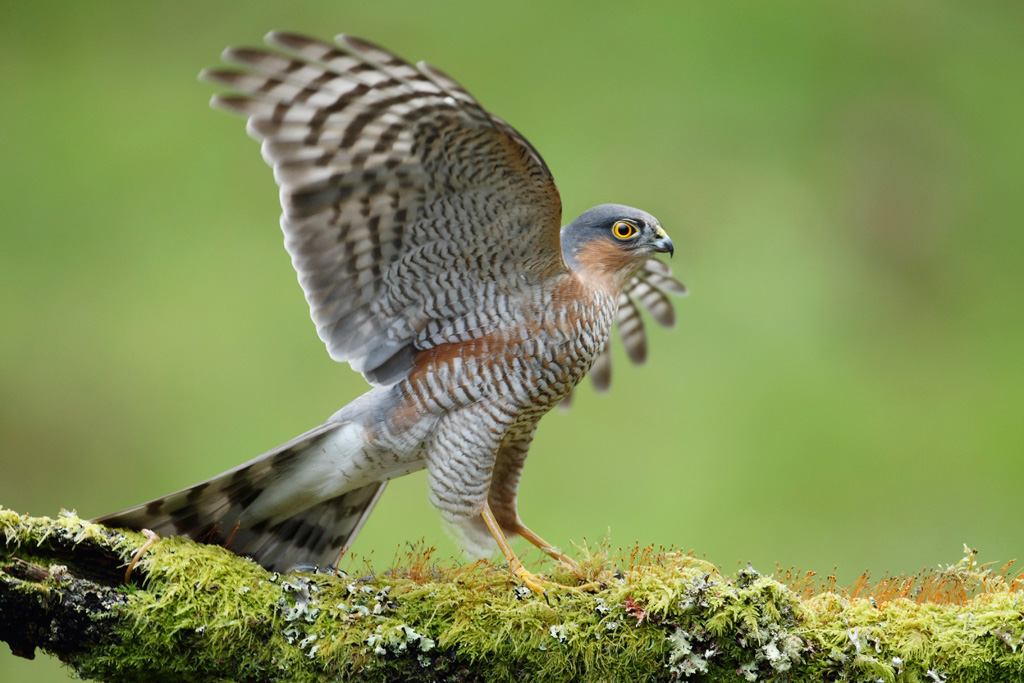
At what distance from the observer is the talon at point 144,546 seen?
251cm

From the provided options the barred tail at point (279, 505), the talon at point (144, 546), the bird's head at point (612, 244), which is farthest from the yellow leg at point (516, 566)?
the talon at point (144, 546)

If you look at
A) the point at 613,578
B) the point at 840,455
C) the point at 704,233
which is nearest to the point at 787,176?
the point at 704,233

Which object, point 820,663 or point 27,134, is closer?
point 820,663

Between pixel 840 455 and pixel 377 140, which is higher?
pixel 840 455

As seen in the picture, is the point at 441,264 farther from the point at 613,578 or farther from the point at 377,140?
the point at 613,578

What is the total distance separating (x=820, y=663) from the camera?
2.49 meters

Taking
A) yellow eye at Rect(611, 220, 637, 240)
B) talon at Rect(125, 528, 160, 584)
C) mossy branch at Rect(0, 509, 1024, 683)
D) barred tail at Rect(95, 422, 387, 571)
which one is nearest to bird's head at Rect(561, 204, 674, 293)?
yellow eye at Rect(611, 220, 637, 240)

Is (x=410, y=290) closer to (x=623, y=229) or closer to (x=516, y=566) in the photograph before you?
(x=623, y=229)

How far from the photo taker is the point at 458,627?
2.58 metres

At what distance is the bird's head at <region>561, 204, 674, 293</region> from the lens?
3.43m

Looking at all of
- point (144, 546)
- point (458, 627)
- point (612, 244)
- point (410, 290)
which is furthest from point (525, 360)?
point (144, 546)

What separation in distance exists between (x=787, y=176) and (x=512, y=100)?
235 centimetres

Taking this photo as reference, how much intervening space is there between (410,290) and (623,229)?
0.88 metres

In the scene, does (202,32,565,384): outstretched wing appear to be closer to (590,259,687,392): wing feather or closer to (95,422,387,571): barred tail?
(95,422,387,571): barred tail
